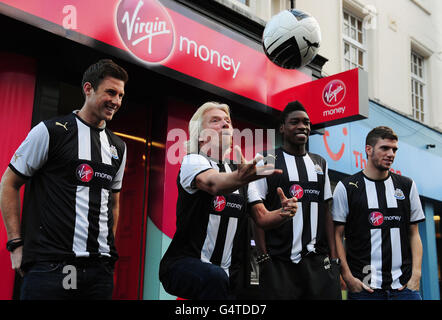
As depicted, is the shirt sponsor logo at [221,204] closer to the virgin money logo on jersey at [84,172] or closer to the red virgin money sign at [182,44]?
the virgin money logo on jersey at [84,172]

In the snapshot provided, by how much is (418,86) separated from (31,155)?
12.6 meters

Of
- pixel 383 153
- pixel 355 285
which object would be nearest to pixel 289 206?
pixel 355 285

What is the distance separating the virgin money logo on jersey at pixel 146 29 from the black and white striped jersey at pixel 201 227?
2738 millimetres

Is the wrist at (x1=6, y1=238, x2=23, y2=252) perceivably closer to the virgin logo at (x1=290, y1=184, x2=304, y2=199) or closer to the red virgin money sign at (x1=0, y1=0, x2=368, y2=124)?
the virgin logo at (x1=290, y1=184, x2=304, y2=199)

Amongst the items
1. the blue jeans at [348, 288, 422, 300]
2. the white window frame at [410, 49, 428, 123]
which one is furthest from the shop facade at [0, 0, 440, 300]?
the white window frame at [410, 49, 428, 123]

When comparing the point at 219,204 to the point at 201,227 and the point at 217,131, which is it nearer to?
the point at 201,227

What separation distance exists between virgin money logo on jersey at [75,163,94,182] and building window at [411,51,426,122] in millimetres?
11445

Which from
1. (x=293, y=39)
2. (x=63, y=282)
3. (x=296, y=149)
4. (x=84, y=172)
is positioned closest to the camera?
(x=63, y=282)

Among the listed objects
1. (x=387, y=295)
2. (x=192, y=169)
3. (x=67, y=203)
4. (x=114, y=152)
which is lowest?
(x=387, y=295)

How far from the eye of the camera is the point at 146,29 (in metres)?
5.33

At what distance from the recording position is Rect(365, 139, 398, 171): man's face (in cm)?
414

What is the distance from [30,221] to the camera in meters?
2.76
